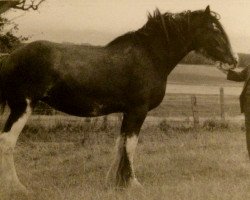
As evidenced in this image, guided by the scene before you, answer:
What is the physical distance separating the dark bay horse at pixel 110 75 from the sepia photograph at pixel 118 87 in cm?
1

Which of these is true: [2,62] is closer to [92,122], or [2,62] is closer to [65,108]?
[65,108]

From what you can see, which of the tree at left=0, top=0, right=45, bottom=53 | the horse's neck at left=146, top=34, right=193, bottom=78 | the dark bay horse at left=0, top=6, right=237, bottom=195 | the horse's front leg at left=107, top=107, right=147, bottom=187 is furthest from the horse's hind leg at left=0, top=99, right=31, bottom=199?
the tree at left=0, top=0, right=45, bottom=53

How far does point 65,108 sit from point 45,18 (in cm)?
290

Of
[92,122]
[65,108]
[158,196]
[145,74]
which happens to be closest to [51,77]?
[65,108]

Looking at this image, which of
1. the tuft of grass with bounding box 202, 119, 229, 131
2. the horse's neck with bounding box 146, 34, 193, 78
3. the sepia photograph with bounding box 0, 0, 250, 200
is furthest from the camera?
the tuft of grass with bounding box 202, 119, 229, 131

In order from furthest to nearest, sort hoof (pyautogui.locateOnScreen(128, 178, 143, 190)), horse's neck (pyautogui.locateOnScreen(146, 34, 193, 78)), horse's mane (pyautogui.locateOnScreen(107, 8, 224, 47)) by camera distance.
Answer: horse's mane (pyautogui.locateOnScreen(107, 8, 224, 47))
horse's neck (pyautogui.locateOnScreen(146, 34, 193, 78))
hoof (pyautogui.locateOnScreen(128, 178, 143, 190))

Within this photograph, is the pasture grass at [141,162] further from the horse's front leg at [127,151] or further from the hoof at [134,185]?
the horse's front leg at [127,151]

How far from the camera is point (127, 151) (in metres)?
7.30

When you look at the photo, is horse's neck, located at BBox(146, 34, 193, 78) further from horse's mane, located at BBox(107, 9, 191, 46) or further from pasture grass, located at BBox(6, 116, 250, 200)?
pasture grass, located at BBox(6, 116, 250, 200)

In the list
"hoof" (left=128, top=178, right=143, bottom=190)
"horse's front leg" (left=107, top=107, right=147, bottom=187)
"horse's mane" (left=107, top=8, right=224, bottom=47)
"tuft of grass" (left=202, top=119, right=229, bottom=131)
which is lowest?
"tuft of grass" (left=202, top=119, right=229, bottom=131)

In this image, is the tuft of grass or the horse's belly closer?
the horse's belly

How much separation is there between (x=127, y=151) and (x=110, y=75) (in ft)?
3.67

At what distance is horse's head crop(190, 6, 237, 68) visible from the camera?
786 cm

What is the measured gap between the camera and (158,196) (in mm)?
6527
